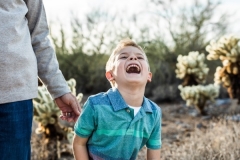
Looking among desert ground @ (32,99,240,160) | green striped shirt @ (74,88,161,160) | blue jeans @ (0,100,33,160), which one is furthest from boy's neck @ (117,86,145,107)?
desert ground @ (32,99,240,160)

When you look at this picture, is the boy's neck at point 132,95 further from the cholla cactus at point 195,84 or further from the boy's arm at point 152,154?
the cholla cactus at point 195,84

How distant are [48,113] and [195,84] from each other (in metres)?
5.17

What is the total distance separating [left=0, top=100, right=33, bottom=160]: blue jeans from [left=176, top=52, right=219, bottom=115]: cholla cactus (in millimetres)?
7280

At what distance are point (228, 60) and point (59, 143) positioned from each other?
3860 mm

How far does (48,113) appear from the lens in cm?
562

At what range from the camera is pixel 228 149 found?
4.63 metres

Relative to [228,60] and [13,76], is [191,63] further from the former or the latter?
[13,76]

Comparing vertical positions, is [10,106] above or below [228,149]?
above

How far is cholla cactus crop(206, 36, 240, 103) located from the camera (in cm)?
851

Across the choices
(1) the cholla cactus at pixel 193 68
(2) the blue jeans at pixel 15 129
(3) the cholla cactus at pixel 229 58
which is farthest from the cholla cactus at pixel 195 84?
(2) the blue jeans at pixel 15 129

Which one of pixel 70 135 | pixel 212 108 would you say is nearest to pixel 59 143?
pixel 70 135

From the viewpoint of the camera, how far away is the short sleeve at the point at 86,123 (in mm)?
2432

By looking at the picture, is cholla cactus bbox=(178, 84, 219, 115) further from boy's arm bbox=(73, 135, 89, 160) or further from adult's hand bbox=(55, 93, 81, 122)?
boy's arm bbox=(73, 135, 89, 160)

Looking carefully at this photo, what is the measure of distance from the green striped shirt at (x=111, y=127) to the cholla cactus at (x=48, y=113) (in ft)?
9.73
